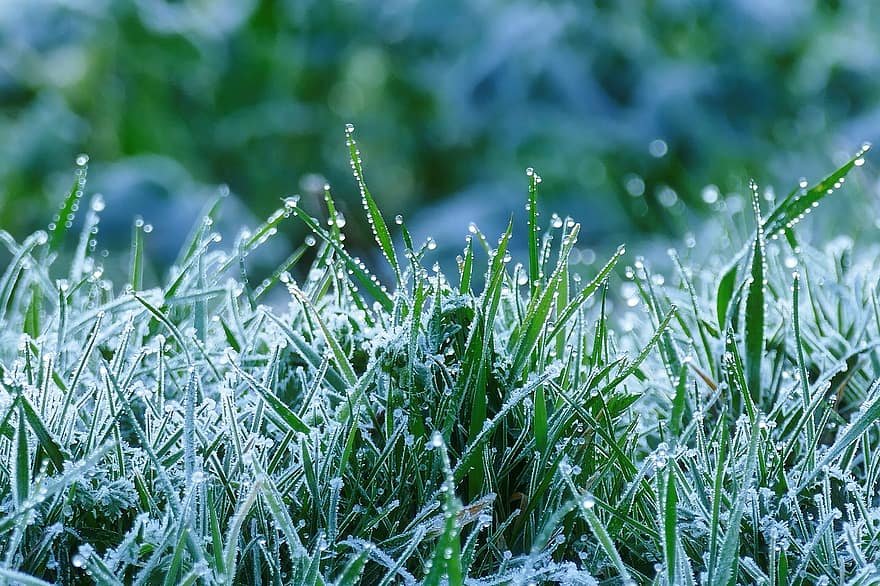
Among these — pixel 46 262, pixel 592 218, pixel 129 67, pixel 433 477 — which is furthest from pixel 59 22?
pixel 433 477

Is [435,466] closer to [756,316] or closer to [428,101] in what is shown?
[756,316]

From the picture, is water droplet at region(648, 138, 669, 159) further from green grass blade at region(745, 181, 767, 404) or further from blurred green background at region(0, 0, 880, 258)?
green grass blade at region(745, 181, 767, 404)

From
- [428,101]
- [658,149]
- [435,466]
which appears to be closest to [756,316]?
[435,466]

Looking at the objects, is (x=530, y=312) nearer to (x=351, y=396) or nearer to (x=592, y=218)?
(x=351, y=396)

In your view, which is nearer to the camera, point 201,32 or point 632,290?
point 632,290

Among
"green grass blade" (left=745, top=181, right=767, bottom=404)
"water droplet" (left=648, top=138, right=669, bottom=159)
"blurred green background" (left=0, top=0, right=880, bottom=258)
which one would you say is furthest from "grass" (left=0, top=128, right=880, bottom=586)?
"blurred green background" (left=0, top=0, right=880, bottom=258)

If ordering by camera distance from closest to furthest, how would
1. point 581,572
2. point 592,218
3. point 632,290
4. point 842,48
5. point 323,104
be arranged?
point 581,572 → point 632,290 → point 592,218 → point 842,48 → point 323,104

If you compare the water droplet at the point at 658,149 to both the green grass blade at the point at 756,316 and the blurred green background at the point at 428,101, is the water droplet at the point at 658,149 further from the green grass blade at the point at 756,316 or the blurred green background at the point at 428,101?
the green grass blade at the point at 756,316

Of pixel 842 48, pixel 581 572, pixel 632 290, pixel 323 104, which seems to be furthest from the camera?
pixel 323 104
